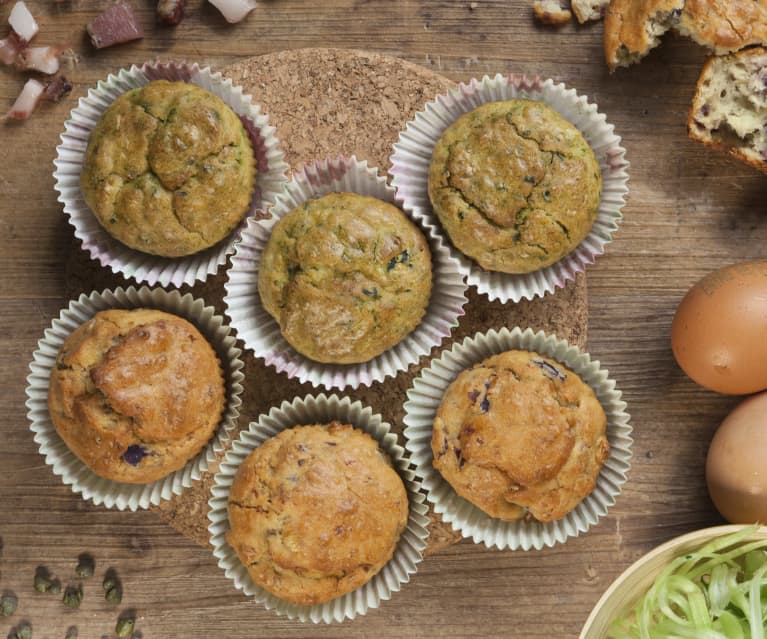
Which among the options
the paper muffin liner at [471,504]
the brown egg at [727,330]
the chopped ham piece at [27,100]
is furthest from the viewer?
the chopped ham piece at [27,100]

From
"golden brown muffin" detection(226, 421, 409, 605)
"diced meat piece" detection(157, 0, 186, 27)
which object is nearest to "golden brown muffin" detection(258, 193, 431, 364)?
"golden brown muffin" detection(226, 421, 409, 605)

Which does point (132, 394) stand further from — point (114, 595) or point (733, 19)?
point (733, 19)

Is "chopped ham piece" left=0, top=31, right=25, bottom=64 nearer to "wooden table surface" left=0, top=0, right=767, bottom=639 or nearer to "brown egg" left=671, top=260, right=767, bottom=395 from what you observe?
"wooden table surface" left=0, top=0, right=767, bottom=639

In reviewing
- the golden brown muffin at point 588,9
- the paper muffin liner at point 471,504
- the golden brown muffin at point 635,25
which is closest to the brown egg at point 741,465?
the paper muffin liner at point 471,504

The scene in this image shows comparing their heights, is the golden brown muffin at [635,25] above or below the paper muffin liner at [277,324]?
above

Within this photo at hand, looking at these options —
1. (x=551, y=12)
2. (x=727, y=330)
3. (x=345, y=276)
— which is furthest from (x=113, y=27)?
(x=727, y=330)

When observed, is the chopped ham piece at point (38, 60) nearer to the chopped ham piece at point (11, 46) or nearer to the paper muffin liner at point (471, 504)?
the chopped ham piece at point (11, 46)
